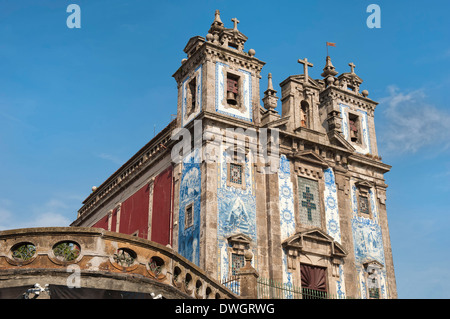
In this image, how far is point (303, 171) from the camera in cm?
2975

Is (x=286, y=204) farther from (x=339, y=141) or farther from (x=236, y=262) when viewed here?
(x=339, y=141)

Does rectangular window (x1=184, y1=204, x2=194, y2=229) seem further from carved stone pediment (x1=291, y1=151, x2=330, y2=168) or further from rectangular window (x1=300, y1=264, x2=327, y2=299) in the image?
carved stone pediment (x1=291, y1=151, x2=330, y2=168)

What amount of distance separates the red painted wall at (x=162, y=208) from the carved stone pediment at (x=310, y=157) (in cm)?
665

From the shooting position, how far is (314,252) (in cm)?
2802

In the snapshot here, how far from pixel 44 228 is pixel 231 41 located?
18.7m

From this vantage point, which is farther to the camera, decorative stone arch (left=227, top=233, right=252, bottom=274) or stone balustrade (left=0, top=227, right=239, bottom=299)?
decorative stone arch (left=227, top=233, right=252, bottom=274)

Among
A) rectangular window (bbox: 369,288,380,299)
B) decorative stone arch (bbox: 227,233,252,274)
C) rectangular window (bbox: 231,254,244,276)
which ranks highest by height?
decorative stone arch (bbox: 227,233,252,274)

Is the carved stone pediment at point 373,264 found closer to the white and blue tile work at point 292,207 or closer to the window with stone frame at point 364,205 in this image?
the white and blue tile work at point 292,207

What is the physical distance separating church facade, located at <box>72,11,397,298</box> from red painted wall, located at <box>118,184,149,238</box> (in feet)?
0.40

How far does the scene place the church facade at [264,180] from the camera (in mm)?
26641

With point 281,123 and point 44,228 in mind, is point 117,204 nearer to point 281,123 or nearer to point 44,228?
point 281,123

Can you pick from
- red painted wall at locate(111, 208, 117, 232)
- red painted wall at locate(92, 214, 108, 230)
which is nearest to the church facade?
red painted wall at locate(111, 208, 117, 232)

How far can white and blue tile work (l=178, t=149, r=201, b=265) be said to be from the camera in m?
26.2
